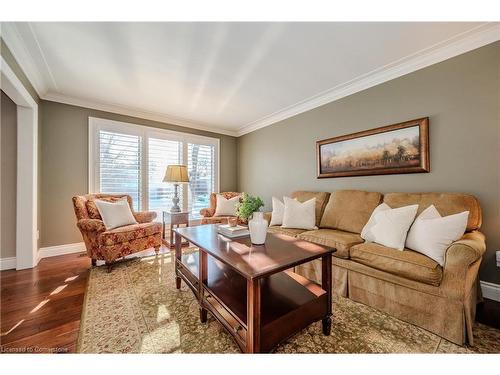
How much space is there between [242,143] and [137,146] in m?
2.26

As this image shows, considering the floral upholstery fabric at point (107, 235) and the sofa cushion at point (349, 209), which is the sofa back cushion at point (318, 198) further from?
the floral upholstery fabric at point (107, 235)

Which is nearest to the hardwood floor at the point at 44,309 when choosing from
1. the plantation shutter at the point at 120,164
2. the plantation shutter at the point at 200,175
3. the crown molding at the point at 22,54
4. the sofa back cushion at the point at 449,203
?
the sofa back cushion at the point at 449,203

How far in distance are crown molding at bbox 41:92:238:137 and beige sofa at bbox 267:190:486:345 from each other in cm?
325

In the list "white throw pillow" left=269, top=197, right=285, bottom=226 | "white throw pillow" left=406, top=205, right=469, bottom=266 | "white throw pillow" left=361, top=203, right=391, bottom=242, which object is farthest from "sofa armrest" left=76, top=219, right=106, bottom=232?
"white throw pillow" left=406, top=205, right=469, bottom=266

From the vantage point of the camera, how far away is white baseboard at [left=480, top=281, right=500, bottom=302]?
6.13ft

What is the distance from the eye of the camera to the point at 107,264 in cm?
256

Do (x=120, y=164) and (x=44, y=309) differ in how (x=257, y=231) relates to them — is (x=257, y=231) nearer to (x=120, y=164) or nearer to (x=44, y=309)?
(x=44, y=309)

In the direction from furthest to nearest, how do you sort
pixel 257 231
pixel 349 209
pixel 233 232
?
pixel 349 209
pixel 233 232
pixel 257 231

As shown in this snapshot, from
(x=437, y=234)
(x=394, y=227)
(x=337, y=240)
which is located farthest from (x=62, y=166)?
(x=437, y=234)

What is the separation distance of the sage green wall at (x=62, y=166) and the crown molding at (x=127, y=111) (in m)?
0.07

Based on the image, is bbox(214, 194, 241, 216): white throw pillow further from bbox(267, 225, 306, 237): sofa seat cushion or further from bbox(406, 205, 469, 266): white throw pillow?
bbox(406, 205, 469, 266): white throw pillow

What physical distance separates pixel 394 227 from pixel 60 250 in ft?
14.5

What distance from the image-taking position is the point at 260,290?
1.33 metres

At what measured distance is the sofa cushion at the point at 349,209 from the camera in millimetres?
2465
